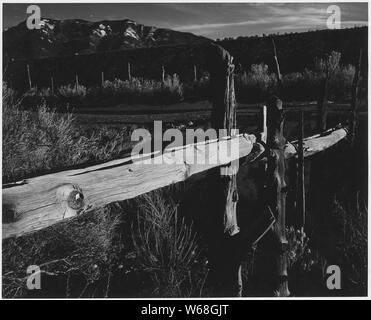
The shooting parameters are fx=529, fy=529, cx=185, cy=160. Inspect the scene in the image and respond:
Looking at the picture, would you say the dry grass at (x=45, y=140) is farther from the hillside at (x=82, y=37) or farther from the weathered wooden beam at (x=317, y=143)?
the weathered wooden beam at (x=317, y=143)

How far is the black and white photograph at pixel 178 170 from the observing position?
3836 millimetres

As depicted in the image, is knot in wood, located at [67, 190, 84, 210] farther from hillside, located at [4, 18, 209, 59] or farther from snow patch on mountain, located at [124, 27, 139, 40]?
snow patch on mountain, located at [124, 27, 139, 40]

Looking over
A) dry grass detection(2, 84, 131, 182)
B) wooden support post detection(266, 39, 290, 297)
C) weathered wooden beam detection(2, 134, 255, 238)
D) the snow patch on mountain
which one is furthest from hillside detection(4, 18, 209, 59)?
weathered wooden beam detection(2, 134, 255, 238)

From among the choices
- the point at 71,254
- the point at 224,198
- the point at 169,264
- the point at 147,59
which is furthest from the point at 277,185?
the point at 147,59

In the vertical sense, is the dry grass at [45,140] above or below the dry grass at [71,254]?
above

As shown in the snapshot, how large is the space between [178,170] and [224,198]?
35.7 inches

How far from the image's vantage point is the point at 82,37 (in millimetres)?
5660

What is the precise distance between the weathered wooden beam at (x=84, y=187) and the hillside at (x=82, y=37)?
1.95 m

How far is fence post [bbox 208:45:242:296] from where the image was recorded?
430cm

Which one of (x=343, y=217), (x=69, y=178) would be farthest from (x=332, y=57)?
(x=69, y=178)

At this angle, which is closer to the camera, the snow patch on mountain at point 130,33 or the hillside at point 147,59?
the snow patch on mountain at point 130,33

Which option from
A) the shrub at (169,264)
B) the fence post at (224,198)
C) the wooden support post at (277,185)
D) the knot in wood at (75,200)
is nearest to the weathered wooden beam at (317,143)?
the wooden support post at (277,185)

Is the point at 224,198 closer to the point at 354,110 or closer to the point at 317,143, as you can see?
the point at 317,143

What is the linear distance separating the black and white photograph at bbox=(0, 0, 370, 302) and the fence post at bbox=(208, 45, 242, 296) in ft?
0.04
